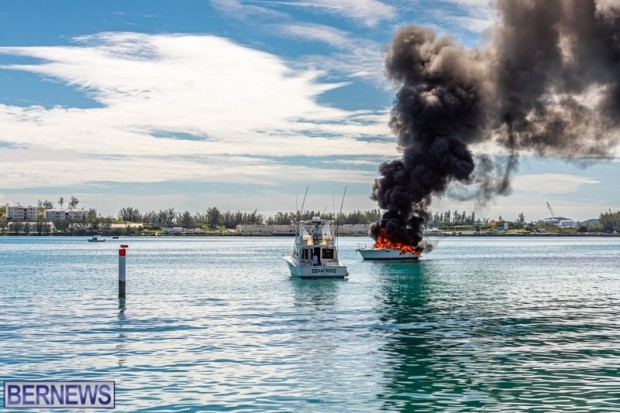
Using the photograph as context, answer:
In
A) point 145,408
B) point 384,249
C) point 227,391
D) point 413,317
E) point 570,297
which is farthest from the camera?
point 384,249

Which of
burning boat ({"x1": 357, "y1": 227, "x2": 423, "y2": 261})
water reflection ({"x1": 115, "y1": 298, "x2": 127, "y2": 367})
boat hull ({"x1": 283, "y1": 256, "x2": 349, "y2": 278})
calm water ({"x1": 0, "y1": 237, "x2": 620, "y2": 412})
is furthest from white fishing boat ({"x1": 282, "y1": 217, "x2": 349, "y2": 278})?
burning boat ({"x1": 357, "y1": 227, "x2": 423, "y2": 261})

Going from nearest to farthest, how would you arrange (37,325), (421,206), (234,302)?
1. (37,325)
2. (234,302)
3. (421,206)

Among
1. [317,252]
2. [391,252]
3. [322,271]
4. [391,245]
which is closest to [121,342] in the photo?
[322,271]

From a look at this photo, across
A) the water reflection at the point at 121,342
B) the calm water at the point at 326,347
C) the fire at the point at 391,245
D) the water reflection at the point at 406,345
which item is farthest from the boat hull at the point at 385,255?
the water reflection at the point at 121,342

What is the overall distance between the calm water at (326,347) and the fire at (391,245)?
60.6 m

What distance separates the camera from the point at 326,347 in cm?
3928

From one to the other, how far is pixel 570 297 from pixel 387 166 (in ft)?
254

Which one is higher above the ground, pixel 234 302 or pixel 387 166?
pixel 387 166

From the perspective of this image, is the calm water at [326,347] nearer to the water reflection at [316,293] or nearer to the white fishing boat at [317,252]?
the water reflection at [316,293]

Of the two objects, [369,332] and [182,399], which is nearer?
[182,399]

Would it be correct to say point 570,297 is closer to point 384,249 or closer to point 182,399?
point 182,399

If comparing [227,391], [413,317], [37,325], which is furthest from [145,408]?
[413,317]

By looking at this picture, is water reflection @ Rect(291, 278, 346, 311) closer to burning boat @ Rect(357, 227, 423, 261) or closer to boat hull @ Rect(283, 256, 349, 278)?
boat hull @ Rect(283, 256, 349, 278)

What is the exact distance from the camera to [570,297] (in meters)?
67.9
